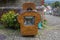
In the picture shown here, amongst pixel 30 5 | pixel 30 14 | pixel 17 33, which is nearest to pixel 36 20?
pixel 30 14

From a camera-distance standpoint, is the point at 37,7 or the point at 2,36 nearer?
the point at 2,36

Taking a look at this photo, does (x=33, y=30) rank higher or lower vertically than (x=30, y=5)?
lower

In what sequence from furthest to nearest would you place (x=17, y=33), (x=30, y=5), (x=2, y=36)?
(x=30, y=5) < (x=17, y=33) < (x=2, y=36)

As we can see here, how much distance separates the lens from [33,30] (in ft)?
22.8

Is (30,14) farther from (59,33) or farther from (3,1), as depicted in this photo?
(3,1)

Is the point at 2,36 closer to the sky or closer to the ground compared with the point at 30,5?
closer to the ground

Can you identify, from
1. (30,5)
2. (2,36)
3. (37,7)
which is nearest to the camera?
(2,36)

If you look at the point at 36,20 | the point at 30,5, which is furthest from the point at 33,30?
the point at 30,5

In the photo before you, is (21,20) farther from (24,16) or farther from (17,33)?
(17,33)

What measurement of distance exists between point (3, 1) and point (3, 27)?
1.51m

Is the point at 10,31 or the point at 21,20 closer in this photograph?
the point at 21,20

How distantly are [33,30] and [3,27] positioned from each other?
1864 millimetres

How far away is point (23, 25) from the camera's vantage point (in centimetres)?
695

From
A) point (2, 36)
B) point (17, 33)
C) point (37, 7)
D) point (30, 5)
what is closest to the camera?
point (2, 36)
